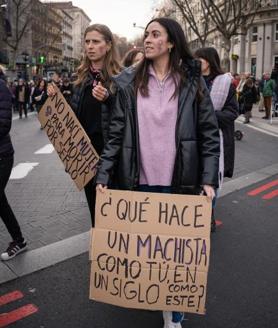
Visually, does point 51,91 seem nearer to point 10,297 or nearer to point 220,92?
point 220,92

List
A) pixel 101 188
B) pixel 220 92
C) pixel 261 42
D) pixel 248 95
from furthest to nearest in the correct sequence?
pixel 261 42 → pixel 248 95 → pixel 220 92 → pixel 101 188

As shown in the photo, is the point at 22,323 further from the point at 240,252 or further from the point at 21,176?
the point at 21,176

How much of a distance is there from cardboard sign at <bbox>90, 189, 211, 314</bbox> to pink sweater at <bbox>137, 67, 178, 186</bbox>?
0.30 meters

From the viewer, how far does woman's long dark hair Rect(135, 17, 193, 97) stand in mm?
2857

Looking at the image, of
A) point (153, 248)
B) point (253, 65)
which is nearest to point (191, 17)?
point (253, 65)

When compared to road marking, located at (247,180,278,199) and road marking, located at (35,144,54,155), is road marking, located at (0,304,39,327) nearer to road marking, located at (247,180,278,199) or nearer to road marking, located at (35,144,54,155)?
road marking, located at (247,180,278,199)

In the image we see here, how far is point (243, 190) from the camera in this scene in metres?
6.84

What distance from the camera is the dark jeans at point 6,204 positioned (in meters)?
4.05

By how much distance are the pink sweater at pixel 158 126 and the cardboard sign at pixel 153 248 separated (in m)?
0.30

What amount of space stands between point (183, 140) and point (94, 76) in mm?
1289

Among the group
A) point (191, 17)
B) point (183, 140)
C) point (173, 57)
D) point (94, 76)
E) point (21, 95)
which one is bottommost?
point (21, 95)

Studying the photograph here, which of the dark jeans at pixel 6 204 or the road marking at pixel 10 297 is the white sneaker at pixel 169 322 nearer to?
the road marking at pixel 10 297

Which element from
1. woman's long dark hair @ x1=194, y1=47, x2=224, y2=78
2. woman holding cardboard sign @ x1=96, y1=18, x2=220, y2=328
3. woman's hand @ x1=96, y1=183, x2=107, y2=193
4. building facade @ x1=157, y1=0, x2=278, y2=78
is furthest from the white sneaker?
building facade @ x1=157, y1=0, x2=278, y2=78

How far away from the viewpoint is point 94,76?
12.4ft
